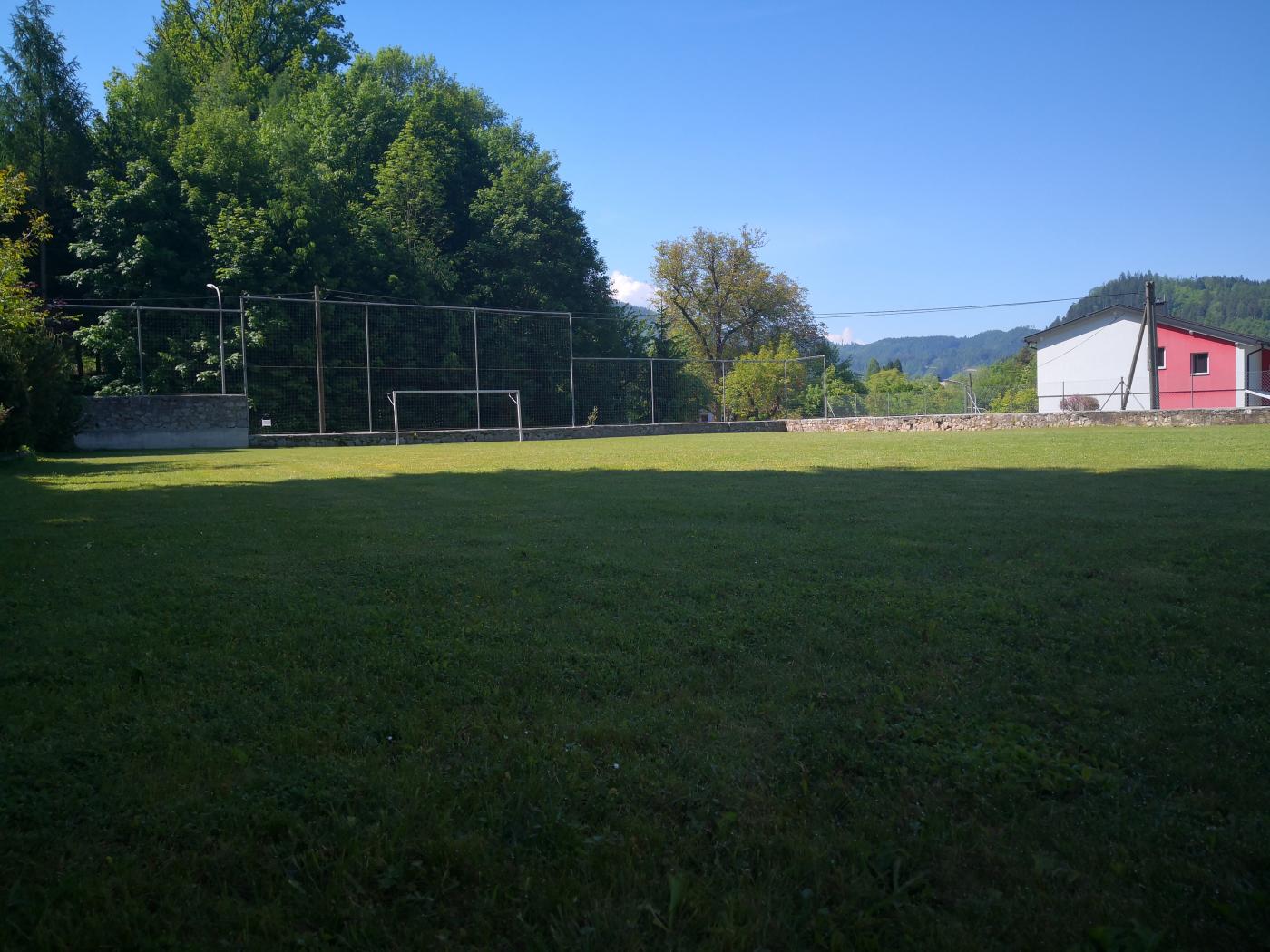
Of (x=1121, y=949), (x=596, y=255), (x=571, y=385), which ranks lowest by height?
(x=1121, y=949)

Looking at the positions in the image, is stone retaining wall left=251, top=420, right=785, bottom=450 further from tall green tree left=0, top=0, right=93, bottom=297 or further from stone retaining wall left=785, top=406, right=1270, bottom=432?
tall green tree left=0, top=0, right=93, bottom=297

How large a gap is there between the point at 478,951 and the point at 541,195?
39.8 meters

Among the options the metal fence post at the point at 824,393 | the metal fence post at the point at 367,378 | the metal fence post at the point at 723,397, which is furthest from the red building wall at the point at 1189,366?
the metal fence post at the point at 367,378

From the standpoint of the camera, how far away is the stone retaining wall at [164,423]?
21297 mm

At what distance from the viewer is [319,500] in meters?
8.54

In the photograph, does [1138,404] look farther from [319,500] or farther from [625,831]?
[625,831]

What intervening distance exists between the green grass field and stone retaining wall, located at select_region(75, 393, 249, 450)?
1814 centimetres

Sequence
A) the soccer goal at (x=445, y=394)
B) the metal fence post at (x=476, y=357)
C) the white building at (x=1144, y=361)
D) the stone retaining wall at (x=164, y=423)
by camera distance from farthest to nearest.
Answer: the white building at (x=1144, y=361), the metal fence post at (x=476, y=357), the soccer goal at (x=445, y=394), the stone retaining wall at (x=164, y=423)

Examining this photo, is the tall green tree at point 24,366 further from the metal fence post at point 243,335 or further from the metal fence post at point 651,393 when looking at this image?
the metal fence post at point 651,393

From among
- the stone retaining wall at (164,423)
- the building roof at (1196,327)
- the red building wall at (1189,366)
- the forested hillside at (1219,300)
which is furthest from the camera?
the forested hillside at (1219,300)

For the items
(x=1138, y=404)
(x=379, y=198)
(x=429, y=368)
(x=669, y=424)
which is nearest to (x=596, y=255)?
(x=379, y=198)

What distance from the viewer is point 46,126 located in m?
28.6

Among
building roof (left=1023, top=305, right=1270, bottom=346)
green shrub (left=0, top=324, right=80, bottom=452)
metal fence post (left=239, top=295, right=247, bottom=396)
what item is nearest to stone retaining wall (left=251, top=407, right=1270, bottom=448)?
metal fence post (left=239, top=295, right=247, bottom=396)

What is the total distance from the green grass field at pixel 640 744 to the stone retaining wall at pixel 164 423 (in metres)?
18.1
